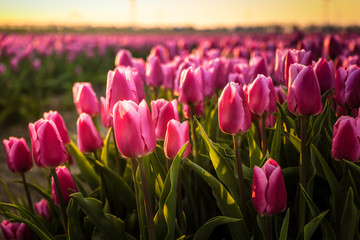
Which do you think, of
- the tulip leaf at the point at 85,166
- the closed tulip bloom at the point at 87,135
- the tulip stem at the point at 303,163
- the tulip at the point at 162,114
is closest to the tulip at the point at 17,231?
the tulip leaf at the point at 85,166

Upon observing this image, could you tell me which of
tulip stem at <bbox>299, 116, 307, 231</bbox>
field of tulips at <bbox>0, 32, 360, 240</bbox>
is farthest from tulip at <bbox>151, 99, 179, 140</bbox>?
tulip stem at <bbox>299, 116, 307, 231</bbox>

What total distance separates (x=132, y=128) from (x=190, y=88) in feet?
2.16

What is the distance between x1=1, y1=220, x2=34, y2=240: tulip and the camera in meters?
1.72

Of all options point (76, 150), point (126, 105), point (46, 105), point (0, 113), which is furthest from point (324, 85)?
point (46, 105)

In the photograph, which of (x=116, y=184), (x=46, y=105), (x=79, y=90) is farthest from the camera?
(x=46, y=105)

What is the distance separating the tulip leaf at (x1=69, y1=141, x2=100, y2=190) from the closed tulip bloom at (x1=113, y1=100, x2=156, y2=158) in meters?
0.93

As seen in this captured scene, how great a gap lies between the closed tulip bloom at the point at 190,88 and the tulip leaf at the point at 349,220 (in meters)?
0.81

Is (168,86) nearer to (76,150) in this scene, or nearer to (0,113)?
(76,150)

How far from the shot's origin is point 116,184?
1623mm

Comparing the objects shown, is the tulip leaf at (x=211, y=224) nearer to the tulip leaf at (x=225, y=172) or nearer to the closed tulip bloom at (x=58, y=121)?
the tulip leaf at (x=225, y=172)

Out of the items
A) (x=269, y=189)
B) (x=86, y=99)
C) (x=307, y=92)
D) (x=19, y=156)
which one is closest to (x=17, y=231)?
(x=19, y=156)

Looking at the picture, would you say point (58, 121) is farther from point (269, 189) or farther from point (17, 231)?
point (269, 189)

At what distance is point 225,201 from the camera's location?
1259 millimetres

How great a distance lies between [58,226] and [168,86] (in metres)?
1.18
